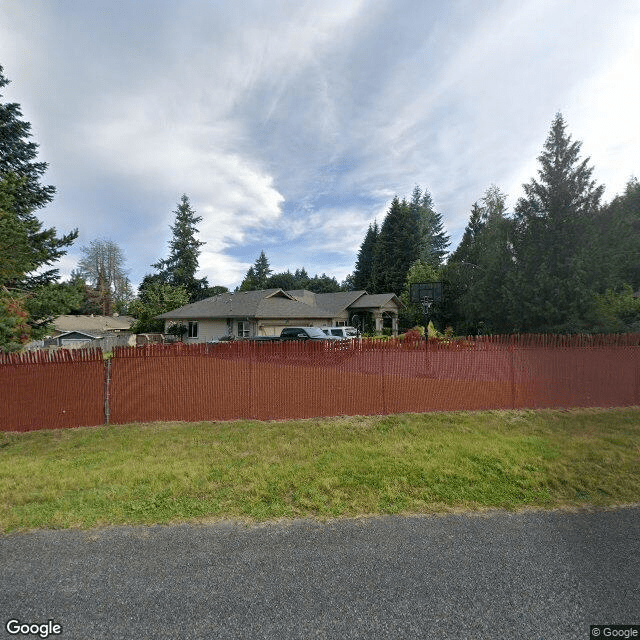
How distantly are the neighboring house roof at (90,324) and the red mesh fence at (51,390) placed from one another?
41.5 metres

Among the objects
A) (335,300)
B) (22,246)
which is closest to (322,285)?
(335,300)

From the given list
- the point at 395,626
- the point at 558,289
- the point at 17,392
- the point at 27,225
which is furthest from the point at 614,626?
the point at 558,289

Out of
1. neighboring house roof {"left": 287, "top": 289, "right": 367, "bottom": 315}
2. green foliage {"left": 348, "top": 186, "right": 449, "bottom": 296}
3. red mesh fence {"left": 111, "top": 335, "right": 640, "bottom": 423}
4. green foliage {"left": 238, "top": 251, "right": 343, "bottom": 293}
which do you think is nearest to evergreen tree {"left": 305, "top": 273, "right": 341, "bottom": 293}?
green foliage {"left": 238, "top": 251, "right": 343, "bottom": 293}

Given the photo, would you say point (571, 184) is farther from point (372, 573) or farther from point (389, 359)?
point (372, 573)

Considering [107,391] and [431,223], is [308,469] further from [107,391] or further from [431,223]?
[431,223]

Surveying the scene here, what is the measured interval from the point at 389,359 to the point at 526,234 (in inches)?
652

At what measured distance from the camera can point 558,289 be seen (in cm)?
1694

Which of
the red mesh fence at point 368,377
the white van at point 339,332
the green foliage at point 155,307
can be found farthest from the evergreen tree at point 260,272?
the red mesh fence at point 368,377

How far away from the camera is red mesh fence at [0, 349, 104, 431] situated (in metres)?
6.68

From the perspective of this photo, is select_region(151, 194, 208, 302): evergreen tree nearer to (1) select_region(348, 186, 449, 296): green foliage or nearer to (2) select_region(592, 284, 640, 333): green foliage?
(1) select_region(348, 186, 449, 296): green foliage

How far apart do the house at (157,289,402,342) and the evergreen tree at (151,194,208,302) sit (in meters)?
22.2

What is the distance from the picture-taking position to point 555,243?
17906 mm

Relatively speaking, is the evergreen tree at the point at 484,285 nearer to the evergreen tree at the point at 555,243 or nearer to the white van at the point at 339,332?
the evergreen tree at the point at 555,243

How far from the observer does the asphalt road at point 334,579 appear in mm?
2281
